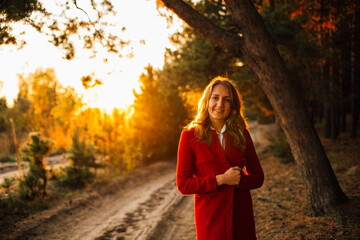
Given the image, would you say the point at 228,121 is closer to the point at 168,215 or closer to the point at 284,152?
the point at 168,215

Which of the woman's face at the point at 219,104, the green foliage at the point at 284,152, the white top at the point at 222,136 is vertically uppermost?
the woman's face at the point at 219,104

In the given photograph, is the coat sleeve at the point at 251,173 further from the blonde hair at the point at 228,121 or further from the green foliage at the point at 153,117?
the green foliage at the point at 153,117

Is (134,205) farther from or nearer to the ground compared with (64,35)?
nearer to the ground

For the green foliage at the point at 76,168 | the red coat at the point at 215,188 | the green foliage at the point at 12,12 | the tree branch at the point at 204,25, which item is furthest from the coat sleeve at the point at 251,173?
the green foliage at the point at 76,168

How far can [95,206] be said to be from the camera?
7914 millimetres

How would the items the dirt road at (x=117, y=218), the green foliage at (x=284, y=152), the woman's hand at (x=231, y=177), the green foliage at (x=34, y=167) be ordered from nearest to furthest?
the woman's hand at (x=231, y=177), the dirt road at (x=117, y=218), the green foliage at (x=34, y=167), the green foliage at (x=284, y=152)

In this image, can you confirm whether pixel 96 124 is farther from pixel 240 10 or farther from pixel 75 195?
pixel 240 10

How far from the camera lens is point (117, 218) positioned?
21.5 ft

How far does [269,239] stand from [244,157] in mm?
2833

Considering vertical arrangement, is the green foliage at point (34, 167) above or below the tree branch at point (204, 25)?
below

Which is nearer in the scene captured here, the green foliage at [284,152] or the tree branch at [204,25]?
the tree branch at [204,25]

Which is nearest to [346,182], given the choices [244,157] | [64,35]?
[244,157]

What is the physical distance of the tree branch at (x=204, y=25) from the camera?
4477mm

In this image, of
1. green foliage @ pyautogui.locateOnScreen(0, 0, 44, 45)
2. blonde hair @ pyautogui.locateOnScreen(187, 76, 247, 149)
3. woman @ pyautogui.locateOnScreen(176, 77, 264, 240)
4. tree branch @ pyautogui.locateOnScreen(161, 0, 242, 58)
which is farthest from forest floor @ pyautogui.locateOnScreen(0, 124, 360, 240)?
green foliage @ pyautogui.locateOnScreen(0, 0, 44, 45)
